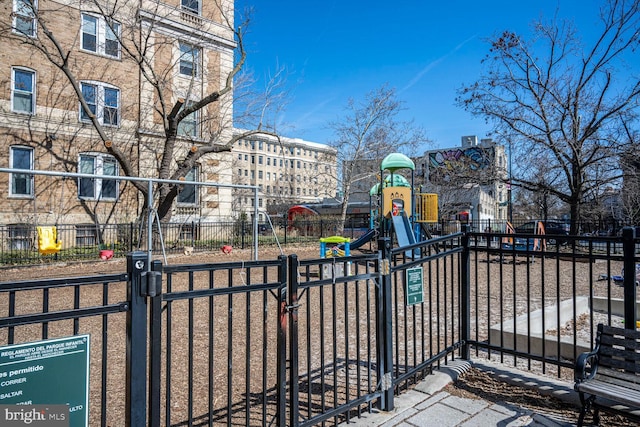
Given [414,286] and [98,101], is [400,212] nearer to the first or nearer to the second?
[414,286]

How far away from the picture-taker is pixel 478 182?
18.2m

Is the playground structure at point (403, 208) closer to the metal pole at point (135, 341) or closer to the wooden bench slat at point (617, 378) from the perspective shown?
the wooden bench slat at point (617, 378)

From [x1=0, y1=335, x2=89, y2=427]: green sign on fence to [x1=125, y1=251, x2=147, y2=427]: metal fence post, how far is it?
23 cm

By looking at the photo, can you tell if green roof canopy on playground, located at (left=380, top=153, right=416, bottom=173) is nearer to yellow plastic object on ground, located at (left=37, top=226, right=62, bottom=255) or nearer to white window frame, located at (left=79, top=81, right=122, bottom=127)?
yellow plastic object on ground, located at (left=37, top=226, right=62, bottom=255)

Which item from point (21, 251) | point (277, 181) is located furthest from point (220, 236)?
point (277, 181)

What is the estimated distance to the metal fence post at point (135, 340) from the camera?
2162 millimetres

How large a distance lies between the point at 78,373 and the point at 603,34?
Answer: 19.7 meters

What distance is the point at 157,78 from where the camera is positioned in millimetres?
16250

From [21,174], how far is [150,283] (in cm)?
1952

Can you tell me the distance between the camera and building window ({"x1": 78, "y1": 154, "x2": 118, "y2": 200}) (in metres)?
18.8

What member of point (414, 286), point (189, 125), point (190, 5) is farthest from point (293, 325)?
point (190, 5)

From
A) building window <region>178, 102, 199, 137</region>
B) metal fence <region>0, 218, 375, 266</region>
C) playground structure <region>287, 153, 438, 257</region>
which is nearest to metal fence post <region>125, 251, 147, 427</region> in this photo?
metal fence <region>0, 218, 375, 266</region>

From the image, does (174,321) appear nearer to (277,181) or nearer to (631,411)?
(631,411)

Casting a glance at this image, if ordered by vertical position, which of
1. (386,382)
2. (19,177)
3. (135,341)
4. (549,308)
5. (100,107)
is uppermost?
(100,107)
